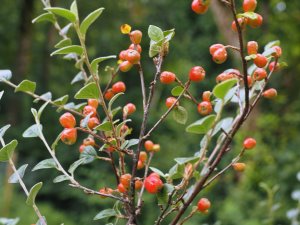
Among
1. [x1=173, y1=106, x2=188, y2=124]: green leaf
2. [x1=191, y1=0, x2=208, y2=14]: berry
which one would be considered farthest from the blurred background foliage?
[x1=191, y1=0, x2=208, y2=14]: berry

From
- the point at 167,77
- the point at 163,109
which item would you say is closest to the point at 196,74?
the point at 167,77

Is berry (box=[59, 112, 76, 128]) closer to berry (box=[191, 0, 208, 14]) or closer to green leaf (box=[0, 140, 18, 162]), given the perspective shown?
green leaf (box=[0, 140, 18, 162])

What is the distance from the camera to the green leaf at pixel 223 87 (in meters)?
0.39

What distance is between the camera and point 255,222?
9.71 feet

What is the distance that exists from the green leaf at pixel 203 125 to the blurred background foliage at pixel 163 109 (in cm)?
171

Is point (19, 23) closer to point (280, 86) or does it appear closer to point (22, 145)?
point (22, 145)

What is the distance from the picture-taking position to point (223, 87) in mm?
398

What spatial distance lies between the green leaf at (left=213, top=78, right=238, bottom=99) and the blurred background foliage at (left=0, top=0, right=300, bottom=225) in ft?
5.68

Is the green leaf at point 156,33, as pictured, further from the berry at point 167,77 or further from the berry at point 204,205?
the berry at point 204,205

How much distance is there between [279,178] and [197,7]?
10.8 ft

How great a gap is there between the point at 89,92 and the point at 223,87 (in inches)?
6.3

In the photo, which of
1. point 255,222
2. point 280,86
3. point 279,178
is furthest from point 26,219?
point 280,86

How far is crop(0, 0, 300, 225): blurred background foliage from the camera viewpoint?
11.7 ft

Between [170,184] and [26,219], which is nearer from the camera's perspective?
[170,184]
